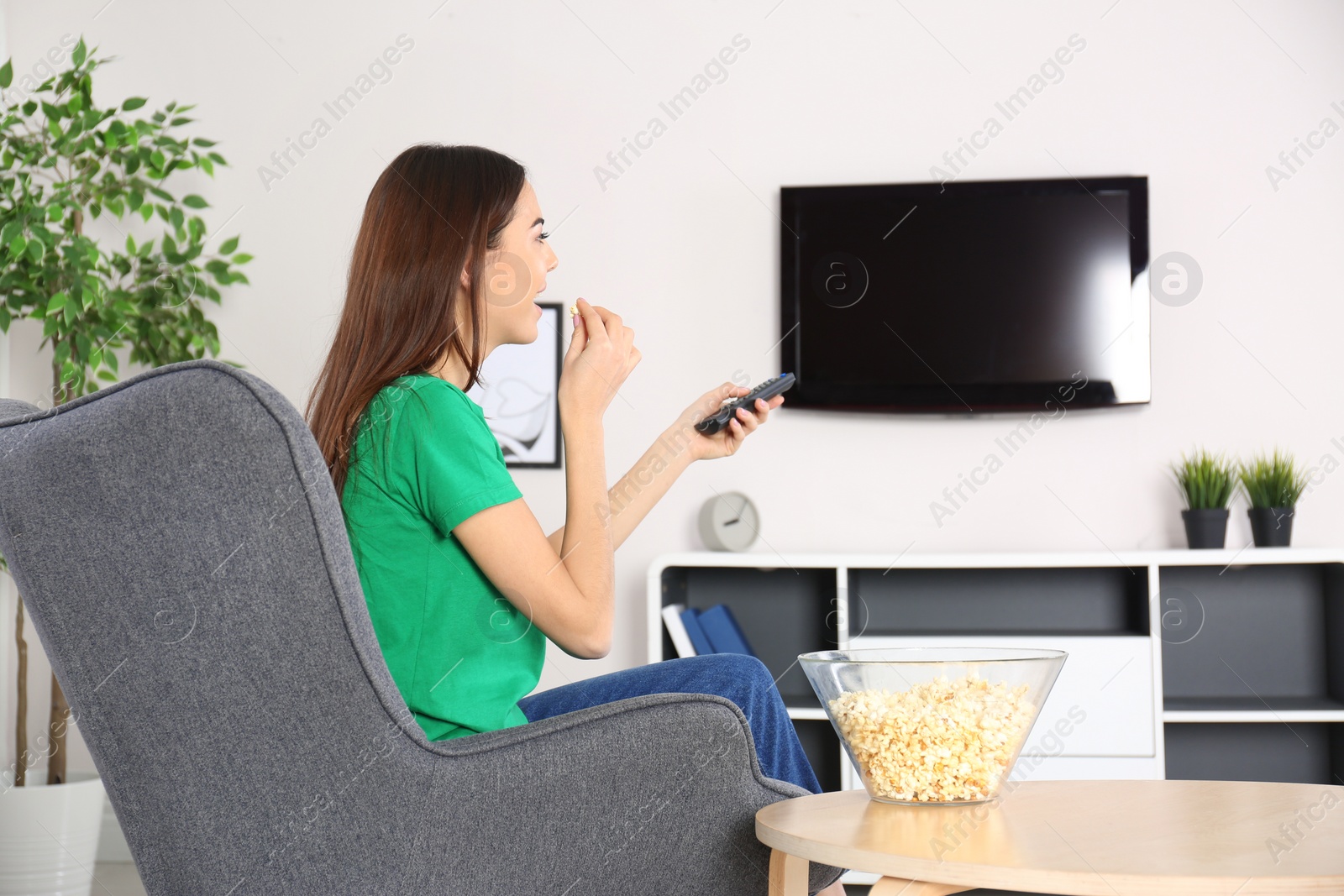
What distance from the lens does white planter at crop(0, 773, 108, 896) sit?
2188 millimetres

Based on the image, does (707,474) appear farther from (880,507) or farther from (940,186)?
(940,186)

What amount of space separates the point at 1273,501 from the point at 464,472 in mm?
2121

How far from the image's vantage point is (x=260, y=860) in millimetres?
792

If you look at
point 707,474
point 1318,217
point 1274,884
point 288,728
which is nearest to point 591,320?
point 288,728

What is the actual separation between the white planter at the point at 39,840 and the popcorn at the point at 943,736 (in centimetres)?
188

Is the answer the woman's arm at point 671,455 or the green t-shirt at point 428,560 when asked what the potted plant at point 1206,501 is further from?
the green t-shirt at point 428,560

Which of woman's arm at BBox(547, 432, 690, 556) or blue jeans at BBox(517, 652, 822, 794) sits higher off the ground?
woman's arm at BBox(547, 432, 690, 556)

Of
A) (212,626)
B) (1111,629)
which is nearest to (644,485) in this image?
(212,626)

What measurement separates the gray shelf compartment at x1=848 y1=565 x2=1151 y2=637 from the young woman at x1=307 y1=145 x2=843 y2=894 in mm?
1420

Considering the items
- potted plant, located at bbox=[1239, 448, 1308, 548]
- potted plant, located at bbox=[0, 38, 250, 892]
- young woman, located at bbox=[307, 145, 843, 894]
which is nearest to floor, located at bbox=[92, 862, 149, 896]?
potted plant, located at bbox=[0, 38, 250, 892]

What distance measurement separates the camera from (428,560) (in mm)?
1018

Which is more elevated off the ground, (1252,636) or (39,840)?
(1252,636)

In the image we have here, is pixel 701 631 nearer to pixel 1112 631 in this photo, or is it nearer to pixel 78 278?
pixel 1112 631

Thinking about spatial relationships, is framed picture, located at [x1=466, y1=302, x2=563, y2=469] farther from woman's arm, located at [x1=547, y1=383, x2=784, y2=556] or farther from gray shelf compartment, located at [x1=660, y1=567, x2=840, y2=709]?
woman's arm, located at [x1=547, y1=383, x2=784, y2=556]
